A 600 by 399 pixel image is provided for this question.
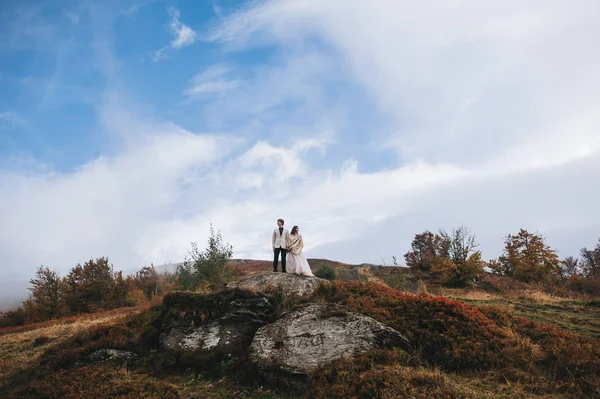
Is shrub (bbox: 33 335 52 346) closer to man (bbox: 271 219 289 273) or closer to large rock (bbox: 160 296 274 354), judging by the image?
large rock (bbox: 160 296 274 354)

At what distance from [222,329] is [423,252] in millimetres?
46726

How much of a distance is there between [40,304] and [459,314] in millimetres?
48381

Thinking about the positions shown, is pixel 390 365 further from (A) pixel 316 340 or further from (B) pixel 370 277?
(B) pixel 370 277

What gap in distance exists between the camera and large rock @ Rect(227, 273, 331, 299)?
45.4ft

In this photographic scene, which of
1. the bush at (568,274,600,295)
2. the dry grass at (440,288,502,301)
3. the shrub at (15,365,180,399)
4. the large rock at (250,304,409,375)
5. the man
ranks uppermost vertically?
the man

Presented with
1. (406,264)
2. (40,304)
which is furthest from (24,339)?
(406,264)

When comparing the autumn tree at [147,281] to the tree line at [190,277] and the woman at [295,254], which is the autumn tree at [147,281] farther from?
the woman at [295,254]

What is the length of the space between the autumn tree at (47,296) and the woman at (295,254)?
128 feet

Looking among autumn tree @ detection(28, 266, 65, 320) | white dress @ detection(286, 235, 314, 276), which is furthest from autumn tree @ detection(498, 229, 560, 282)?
autumn tree @ detection(28, 266, 65, 320)

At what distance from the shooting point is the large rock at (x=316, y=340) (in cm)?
902

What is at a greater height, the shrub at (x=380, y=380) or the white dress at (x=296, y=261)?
the white dress at (x=296, y=261)

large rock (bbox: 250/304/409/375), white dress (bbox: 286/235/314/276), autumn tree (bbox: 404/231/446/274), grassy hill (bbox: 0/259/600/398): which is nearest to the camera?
grassy hill (bbox: 0/259/600/398)

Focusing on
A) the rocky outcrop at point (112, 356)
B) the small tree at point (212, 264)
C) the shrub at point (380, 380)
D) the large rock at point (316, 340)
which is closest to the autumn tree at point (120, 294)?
the small tree at point (212, 264)

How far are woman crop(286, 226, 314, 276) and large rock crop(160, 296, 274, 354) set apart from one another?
3.74m
